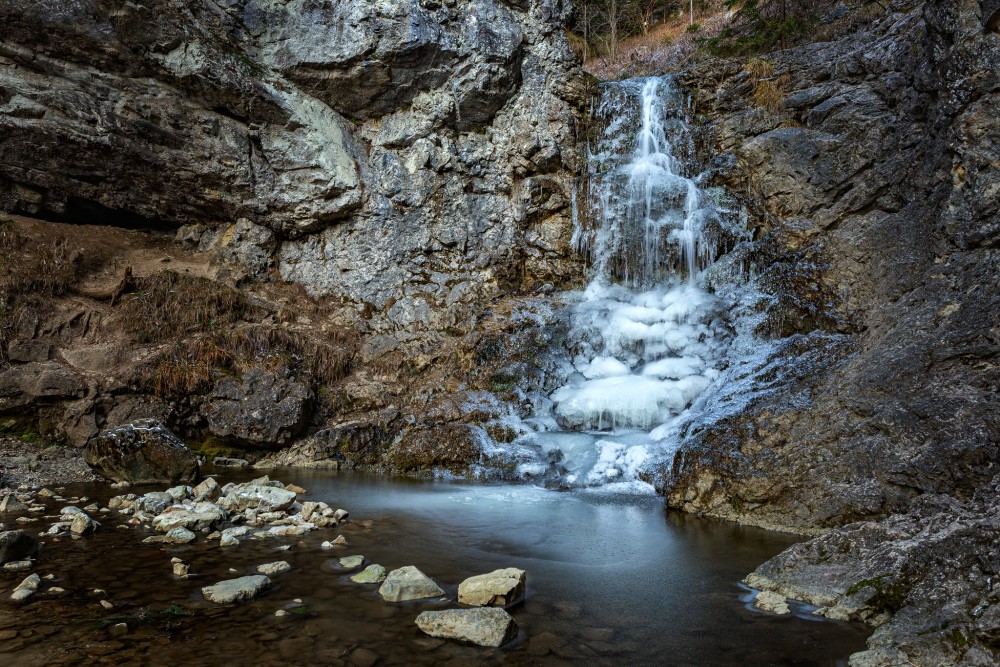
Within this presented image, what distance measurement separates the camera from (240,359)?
9.64 meters

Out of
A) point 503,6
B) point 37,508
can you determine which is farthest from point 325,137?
point 37,508

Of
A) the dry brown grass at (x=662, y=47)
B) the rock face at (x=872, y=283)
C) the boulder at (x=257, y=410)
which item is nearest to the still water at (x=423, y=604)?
the rock face at (x=872, y=283)

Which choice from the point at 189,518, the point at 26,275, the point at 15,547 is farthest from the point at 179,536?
the point at 26,275

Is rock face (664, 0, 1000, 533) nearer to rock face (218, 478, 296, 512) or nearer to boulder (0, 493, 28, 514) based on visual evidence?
rock face (218, 478, 296, 512)

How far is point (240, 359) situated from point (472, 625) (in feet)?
26.9

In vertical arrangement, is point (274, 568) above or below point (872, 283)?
below

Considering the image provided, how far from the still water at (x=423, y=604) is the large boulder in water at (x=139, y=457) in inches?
48.4

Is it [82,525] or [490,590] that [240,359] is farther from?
[490,590]

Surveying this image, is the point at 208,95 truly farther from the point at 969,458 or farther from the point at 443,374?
the point at 969,458

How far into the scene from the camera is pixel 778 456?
5.73 metres

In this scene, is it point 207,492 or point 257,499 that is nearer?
point 257,499

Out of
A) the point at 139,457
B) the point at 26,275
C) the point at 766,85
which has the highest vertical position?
the point at 766,85

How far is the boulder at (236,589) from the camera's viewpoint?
3.14 meters

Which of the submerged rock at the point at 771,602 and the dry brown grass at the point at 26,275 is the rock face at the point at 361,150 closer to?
the dry brown grass at the point at 26,275
